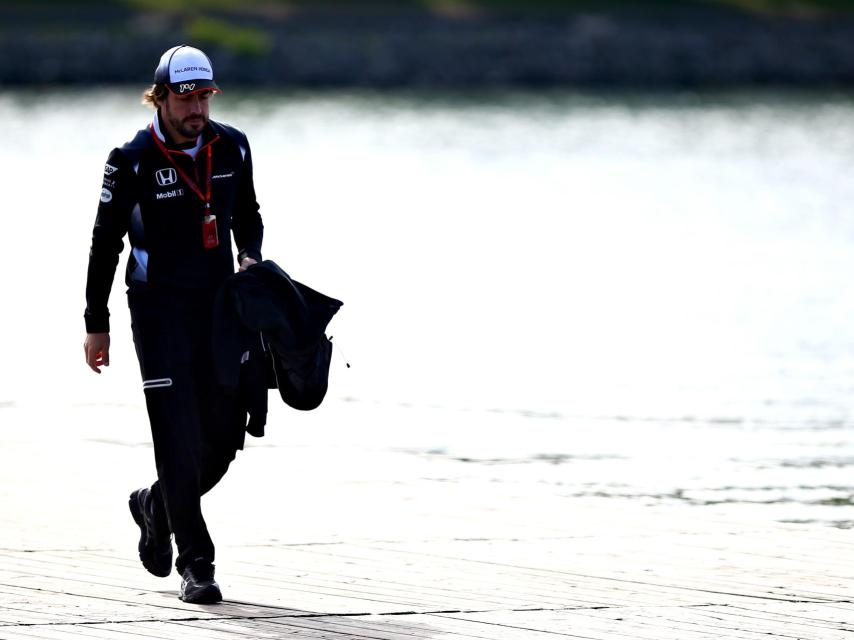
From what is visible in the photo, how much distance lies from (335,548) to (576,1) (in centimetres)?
8183

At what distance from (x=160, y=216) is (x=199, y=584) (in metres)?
1.43

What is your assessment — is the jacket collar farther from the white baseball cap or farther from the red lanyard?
the white baseball cap

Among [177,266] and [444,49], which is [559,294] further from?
[444,49]

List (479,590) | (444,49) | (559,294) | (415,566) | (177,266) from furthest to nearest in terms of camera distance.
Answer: (444,49)
(559,294)
(415,566)
(479,590)
(177,266)

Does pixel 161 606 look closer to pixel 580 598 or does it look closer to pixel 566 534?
pixel 580 598

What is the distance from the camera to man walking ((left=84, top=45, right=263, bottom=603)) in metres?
6.85

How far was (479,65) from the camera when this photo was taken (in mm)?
77875

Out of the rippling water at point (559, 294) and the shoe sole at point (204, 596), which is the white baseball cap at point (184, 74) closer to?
the shoe sole at point (204, 596)

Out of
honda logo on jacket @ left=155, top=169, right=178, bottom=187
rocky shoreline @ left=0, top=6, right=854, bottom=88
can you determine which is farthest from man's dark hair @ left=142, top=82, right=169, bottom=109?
rocky shoreline @ left=0, top=6, right=854, bottom=88

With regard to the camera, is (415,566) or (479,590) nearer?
(479,590)

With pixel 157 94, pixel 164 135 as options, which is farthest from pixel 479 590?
pixel 157 94

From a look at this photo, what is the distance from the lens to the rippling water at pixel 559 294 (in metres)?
12.4

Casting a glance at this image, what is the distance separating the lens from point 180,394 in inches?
272

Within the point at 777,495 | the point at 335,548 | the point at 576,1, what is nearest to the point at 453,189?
the point at 777,495
